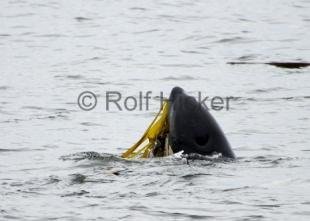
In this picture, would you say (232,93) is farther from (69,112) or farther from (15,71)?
(15,71)

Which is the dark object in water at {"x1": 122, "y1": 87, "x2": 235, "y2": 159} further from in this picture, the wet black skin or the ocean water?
the ocean water

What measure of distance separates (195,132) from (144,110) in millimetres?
5807

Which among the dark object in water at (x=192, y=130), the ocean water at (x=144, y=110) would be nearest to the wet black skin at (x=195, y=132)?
the dark object in water at (x=192, y=130)

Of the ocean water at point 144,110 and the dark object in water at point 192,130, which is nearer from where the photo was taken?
the ocean water at point 144,110

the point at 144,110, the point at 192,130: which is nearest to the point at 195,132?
the point at 192,130

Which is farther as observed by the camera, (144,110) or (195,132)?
(144,110)

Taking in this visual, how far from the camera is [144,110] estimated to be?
18531mm

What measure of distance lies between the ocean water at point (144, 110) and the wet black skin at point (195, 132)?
Result: 0.16 m

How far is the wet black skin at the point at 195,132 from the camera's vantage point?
12.8m

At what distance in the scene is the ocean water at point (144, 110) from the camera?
1138cm

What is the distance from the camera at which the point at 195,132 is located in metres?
12.8

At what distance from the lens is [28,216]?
10.8 meters

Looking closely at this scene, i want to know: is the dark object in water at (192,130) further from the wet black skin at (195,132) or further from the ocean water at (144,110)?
the ocean water at (144,110)

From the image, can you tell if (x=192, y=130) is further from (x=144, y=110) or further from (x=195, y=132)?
(x=144, y=110)
